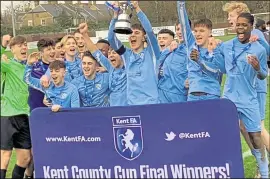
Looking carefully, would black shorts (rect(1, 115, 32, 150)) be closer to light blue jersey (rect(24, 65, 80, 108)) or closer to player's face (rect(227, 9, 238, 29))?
light blue jersey (rect(24, 65, 80, 108))

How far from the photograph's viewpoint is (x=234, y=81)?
5.55 m

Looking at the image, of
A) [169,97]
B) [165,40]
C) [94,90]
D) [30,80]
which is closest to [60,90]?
[94,90]

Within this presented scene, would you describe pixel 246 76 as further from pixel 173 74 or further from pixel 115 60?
pixel 115 60

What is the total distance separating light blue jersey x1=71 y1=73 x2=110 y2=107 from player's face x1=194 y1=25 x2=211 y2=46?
116 centimetres

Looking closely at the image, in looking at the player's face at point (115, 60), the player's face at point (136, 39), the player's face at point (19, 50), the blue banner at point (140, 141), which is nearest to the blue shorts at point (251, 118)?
the player's face at point (136, 39)

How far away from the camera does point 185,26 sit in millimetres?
5238

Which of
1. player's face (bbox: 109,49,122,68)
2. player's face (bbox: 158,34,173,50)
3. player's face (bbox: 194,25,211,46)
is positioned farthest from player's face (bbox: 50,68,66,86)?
player's face (bbox: 194,25,211,46)

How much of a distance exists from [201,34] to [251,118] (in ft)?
3.47

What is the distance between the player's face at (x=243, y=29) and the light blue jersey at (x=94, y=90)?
5.23 ft

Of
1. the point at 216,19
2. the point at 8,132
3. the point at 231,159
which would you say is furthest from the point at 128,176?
the point at 216,19

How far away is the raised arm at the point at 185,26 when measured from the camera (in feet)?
16.6

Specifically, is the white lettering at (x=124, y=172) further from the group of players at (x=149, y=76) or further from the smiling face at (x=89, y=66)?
the smiling face at (x=89, y=66)

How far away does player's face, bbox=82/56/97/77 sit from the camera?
5.86 metres

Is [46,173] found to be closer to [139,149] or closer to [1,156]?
[139,149]
